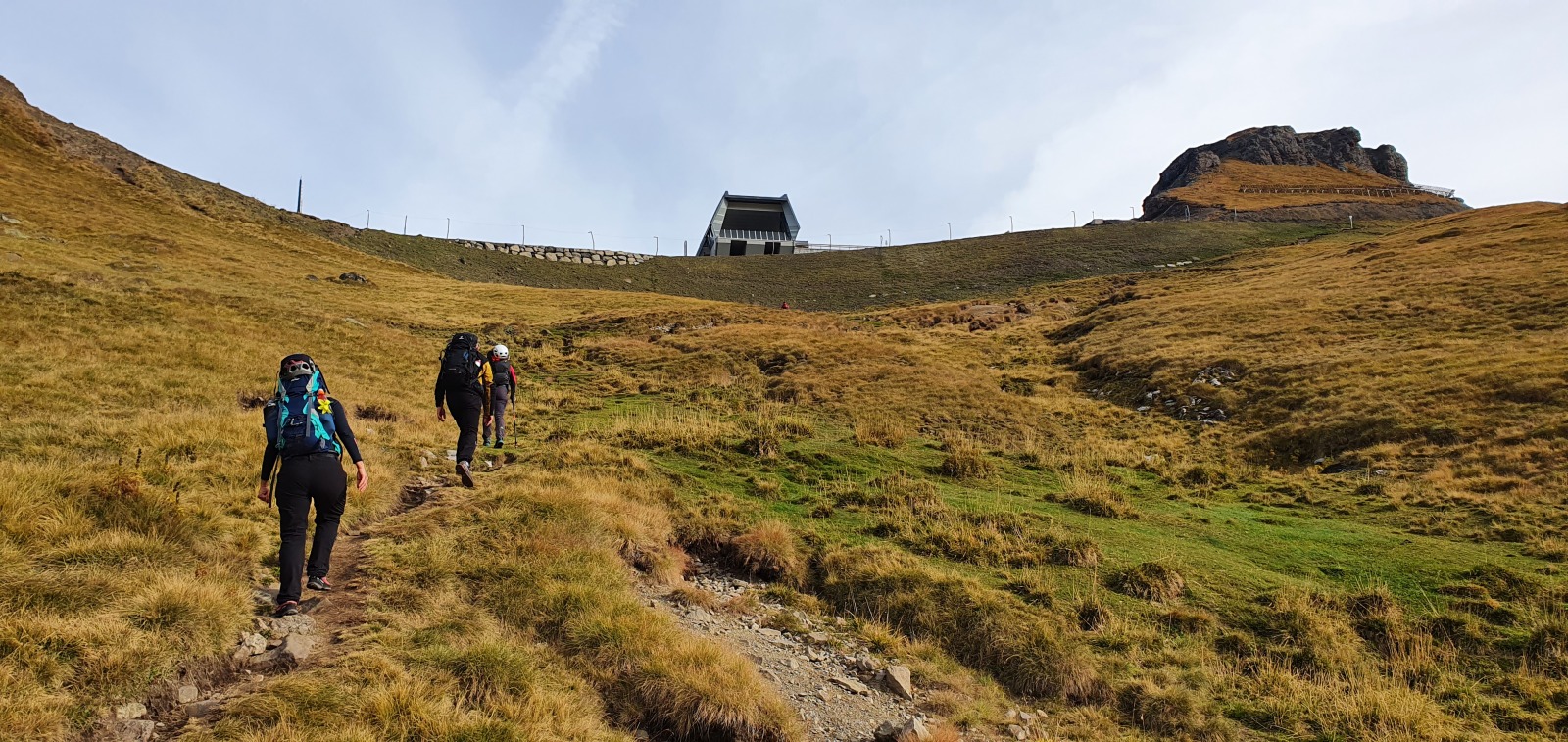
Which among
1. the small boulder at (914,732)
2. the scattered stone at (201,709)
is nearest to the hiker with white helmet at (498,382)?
the scattered stone at (201,709)

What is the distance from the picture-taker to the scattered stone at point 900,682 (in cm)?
740

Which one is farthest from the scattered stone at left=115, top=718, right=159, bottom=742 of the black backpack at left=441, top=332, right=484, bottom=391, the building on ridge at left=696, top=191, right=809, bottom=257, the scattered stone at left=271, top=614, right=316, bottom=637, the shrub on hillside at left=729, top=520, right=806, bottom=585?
the building on ridge at left=696, top=191, right=809, bottom=257

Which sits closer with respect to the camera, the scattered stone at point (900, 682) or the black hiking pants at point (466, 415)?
the scattered stone at point (900, 682)

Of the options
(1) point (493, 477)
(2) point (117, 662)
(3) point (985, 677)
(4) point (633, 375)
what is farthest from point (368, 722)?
(4) point (633, 375)

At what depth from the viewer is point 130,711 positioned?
16.9 ft

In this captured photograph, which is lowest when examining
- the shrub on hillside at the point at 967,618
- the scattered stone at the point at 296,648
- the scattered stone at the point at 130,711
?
the shrub on hillside at the point at 967,618

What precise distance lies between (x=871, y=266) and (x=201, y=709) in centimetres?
8468

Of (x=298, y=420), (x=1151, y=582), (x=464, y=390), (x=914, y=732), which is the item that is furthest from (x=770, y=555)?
(x=298, y=420)

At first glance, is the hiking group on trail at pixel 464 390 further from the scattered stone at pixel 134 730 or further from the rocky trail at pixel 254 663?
the scattered stone at pixel 134 730

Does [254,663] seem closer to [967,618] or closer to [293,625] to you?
[293,625]

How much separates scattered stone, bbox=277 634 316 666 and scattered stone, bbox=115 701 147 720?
3.19 feet

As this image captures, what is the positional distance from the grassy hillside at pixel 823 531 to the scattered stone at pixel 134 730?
0.28 meters

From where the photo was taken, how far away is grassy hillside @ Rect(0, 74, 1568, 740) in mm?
6195

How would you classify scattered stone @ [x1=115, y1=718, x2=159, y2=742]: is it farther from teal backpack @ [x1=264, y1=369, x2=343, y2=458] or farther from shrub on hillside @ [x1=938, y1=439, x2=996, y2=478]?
shrub on hillside @ [x1=938, y1=439, x2=996, y2=478]
